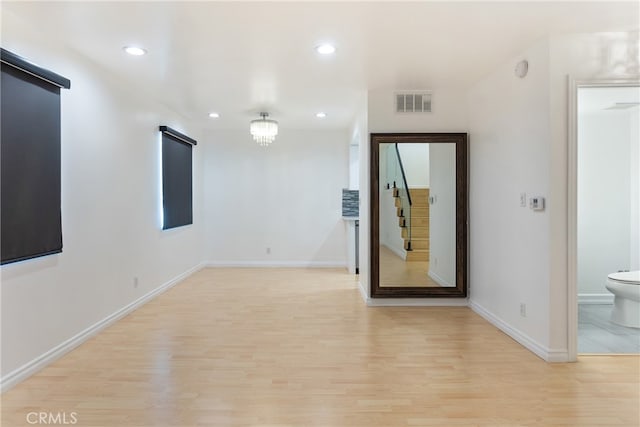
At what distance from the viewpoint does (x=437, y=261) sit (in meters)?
4.74

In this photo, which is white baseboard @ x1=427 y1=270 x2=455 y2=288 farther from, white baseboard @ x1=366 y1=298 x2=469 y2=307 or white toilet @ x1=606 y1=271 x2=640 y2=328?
white toilet @ x1=606 y1=271 x2=640 y2=328

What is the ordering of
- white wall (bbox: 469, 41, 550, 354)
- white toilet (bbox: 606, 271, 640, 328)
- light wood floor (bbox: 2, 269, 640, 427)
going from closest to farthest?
light wood floor (bbox: 2, 269, 640, 427), white wall (bbox: 469, 41, 550, 354), white toilet (bbox: 606, 271, 640, 328)

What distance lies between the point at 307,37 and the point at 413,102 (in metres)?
1.91

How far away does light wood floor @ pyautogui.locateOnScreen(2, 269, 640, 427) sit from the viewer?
2277 millimetres

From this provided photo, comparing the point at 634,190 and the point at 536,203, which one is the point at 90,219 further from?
the point at 634,190

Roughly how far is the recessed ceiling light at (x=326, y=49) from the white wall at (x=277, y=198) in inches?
161

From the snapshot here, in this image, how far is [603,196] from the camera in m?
4.56

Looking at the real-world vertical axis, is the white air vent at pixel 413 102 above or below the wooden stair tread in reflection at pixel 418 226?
above

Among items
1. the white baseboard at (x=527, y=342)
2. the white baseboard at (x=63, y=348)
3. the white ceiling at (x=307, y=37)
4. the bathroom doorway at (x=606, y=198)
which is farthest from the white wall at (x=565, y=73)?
the white baseboard at (x=63, y=348)

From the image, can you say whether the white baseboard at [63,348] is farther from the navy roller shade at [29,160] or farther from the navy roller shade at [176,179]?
the navy roller shade at [176,179]

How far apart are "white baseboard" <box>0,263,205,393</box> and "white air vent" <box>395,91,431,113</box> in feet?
12.0

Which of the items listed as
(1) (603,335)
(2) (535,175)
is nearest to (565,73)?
(2) (535,175)

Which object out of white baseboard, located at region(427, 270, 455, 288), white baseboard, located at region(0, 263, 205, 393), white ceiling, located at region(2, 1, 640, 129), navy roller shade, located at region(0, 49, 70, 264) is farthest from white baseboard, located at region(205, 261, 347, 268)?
navy roller shade, located at region(0, 49, 70, 264)

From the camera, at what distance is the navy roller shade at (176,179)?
5312mm
